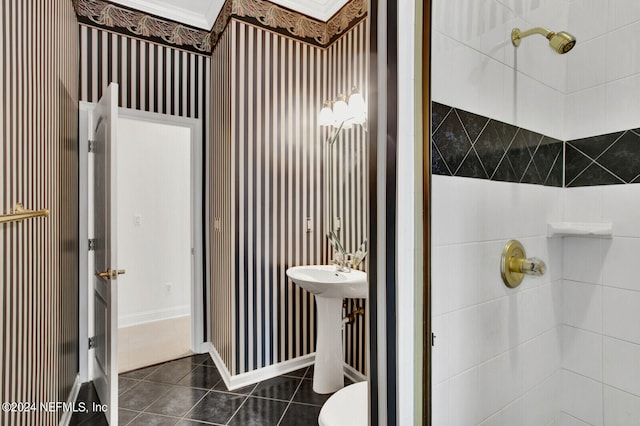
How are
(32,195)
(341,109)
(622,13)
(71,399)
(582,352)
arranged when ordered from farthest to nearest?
(341,109) < (71,399) < (32,195) < (582,352) < (622,13)

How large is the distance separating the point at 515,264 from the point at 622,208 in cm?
30

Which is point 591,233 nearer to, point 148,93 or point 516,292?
point 516,292

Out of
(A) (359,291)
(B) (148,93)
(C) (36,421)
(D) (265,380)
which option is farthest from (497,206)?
(B) (148,93)

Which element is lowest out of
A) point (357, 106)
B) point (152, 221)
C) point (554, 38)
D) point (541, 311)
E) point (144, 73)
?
point (541, 311)

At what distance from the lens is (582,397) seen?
973mm

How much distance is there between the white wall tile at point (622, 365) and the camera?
2.87ft

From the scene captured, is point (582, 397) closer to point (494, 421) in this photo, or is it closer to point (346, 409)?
point (494, 421)

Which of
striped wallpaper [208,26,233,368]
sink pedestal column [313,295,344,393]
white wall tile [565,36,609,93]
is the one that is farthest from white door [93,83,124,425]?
white wall tile [565,36,609,93]

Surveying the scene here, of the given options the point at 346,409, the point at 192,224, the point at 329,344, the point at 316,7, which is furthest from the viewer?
the point at 192,224

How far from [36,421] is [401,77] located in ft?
5.64

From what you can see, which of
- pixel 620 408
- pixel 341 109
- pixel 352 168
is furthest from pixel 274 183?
pixel 620 408

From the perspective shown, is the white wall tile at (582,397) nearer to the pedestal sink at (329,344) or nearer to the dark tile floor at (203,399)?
the pedestal sink at (329,344)

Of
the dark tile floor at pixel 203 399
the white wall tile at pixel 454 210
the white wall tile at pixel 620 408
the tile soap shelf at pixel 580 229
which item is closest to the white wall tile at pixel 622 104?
the tile soap shelf at pixel 580 229

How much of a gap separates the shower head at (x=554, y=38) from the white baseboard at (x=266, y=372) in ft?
7.14
